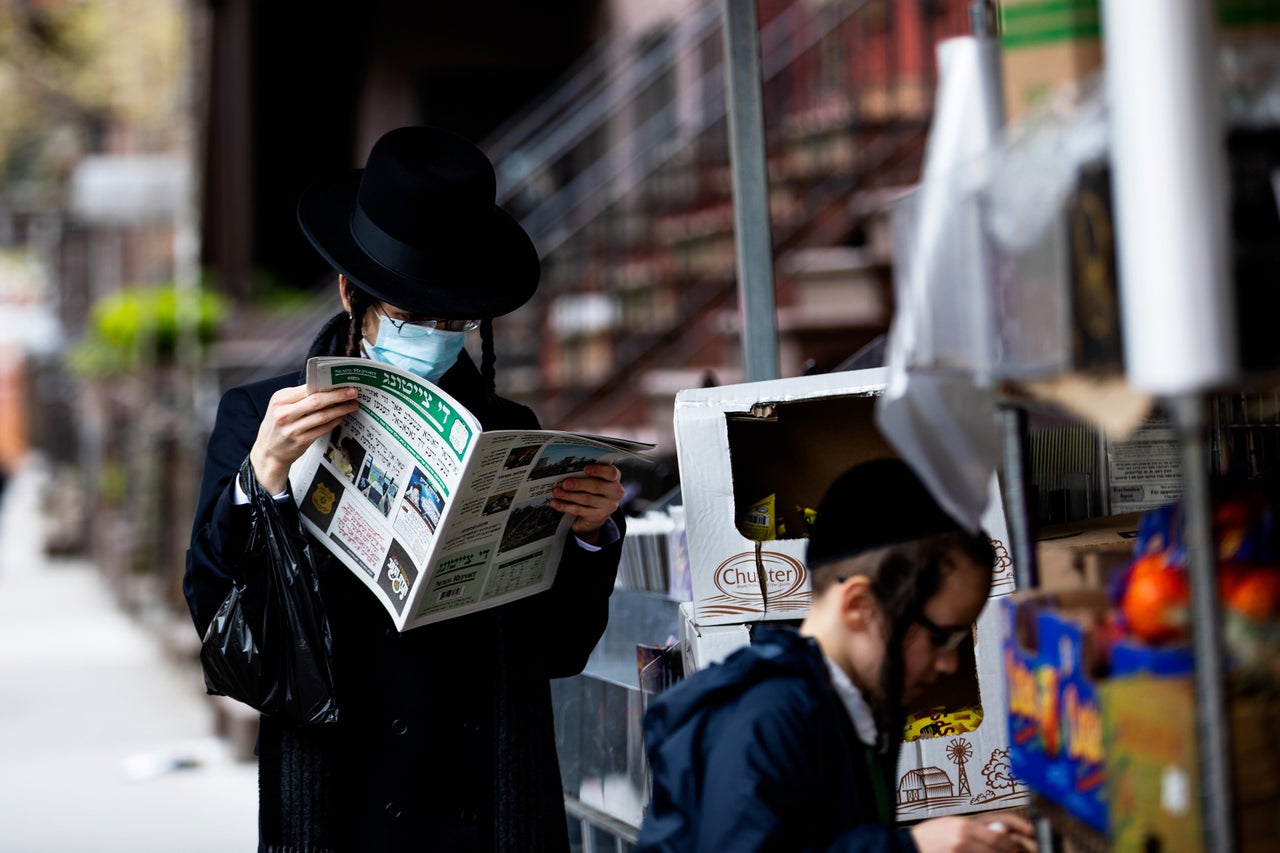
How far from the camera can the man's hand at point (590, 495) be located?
2234 mm

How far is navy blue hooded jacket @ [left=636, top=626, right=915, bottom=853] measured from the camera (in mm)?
1549

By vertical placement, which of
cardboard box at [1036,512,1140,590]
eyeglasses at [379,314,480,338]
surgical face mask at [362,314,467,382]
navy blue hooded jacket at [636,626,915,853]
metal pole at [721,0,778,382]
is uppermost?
metal pole at [721,0,778,382]

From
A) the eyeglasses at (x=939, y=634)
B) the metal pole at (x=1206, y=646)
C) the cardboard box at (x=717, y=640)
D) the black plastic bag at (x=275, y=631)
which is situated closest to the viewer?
the metal pole at (x=1206, y=646)

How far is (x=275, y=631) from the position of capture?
84.3 inches

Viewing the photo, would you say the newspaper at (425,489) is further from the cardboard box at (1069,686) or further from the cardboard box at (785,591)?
the cardboard box at (1069,686)

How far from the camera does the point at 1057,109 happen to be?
1351mm

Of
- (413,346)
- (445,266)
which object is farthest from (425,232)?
(413,346)

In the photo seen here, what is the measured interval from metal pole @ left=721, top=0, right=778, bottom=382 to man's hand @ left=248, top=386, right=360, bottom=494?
1.05m

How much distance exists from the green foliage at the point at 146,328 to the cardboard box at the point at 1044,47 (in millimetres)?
8482

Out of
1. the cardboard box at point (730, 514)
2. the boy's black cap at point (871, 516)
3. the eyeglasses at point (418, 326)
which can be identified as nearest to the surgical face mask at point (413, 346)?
the eyeglasses at point (418, 326)

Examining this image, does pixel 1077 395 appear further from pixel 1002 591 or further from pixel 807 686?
pixel 1002 591

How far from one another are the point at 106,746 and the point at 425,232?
527 centimetres

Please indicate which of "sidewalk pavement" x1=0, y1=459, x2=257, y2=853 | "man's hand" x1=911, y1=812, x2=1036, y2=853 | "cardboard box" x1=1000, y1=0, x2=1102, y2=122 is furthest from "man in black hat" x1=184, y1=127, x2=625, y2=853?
"sidewalk pavement" x1=0, y1=459, x2=257, y2=853

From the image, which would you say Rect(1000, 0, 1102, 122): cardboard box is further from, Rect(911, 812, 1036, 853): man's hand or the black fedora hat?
the black fedora hat
